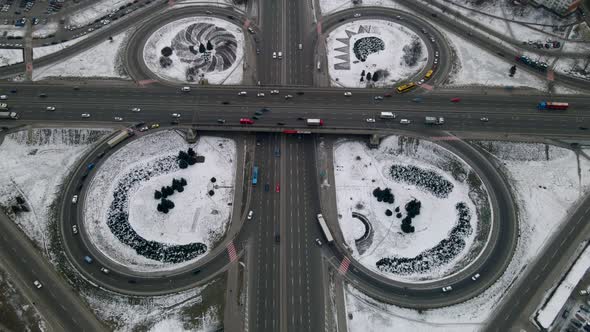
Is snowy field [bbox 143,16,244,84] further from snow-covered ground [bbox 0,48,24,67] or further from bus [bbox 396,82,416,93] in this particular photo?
bus [bbox 396,82,416,93]

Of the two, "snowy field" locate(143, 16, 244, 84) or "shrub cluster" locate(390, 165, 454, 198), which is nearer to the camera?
"shrub cluster" locate(390, 165, 454, 198)

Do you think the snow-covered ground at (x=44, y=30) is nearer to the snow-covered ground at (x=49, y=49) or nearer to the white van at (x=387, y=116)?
the snow-covered ground at (x=49, y=49)

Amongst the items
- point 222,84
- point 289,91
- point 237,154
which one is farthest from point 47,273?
point 289,91

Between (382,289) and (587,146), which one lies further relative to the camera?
(587,146)

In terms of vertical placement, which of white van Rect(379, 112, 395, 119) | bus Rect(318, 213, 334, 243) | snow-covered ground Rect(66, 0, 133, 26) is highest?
snow-covered ground Rect(66, 0, 133, 26)

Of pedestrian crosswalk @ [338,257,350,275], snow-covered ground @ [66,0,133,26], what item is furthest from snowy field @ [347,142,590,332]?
snow-covered ground @ [66,0,133,26]

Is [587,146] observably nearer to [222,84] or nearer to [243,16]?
[222,84]

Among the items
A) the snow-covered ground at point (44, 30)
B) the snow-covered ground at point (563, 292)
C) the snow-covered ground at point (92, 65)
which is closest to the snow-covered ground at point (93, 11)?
the snow-covered ground at point (44, 30)
